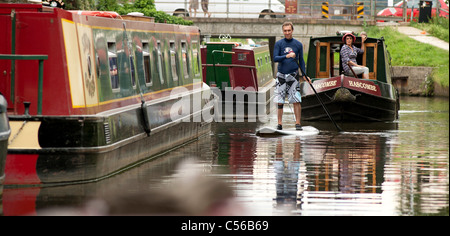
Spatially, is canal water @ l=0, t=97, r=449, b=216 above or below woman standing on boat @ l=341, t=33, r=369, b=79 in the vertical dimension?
below

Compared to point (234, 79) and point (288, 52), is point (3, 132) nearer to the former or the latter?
point (288, 52)

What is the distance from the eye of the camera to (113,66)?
1028 centimetres

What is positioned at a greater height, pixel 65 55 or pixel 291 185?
pixel 65 55

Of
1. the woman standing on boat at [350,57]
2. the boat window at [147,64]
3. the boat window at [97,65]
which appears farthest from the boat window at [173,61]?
the woman standing on boat at [350,57]

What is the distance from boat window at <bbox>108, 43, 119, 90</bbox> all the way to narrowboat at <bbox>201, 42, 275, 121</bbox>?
8.58 m

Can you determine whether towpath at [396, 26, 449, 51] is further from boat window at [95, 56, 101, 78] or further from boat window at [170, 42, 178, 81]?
boat window at [95, 56, 101, 78]

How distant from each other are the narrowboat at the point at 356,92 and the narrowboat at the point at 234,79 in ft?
4.23

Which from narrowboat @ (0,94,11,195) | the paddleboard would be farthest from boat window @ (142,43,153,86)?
narrowboat @ (0,94,11,195)

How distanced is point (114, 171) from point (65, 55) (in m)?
1.39

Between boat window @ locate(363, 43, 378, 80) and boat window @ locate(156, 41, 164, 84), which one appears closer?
boat window @ locate(156, 41, 164, 84)

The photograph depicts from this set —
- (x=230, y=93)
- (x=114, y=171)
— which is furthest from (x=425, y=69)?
(x=114, y=171)

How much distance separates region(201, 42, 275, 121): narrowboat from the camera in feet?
63.2

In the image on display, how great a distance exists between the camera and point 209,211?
740cm
